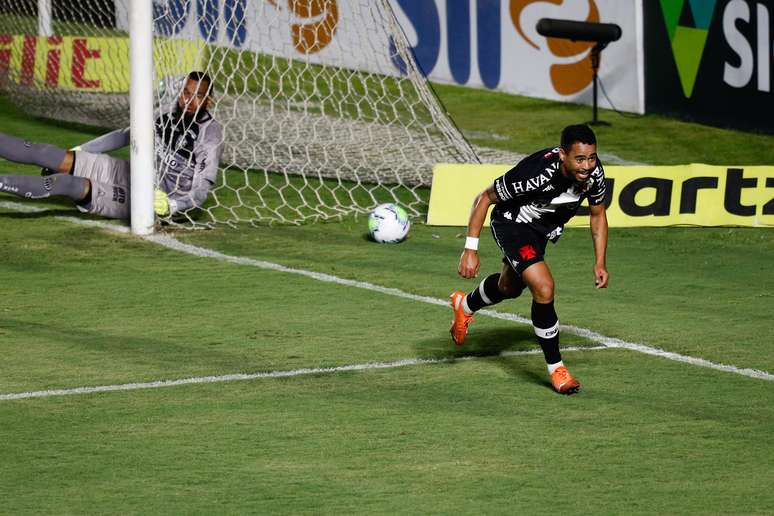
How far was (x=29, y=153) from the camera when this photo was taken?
978cm

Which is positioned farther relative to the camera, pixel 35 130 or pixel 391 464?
pixel 35 130

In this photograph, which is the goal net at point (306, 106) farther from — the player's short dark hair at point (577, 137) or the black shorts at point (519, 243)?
the player's short dark hair at point (577, 137)

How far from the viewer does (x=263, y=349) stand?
6.61m

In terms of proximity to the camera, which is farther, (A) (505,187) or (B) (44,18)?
(B) (44,18)

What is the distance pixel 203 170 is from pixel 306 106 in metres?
2.76

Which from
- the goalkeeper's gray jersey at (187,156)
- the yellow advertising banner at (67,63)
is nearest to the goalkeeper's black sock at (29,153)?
the goalkeeper's gray jersey at (187,156)

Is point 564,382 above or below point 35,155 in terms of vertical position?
below

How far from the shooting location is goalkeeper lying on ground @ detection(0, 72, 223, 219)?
9.69 metres

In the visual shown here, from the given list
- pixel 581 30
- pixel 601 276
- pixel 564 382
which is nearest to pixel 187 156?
pixel 601 276

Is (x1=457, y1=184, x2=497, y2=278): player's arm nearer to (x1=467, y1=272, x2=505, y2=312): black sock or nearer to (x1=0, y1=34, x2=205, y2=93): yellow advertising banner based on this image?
(x1=467, y1=272, x2=505, y2=312): black sock

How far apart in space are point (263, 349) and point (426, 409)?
4.12ft

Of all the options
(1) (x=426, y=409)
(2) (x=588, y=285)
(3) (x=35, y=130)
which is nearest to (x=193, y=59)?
(3) (x=35, y=130)

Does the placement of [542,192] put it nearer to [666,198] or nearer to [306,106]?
[666,198]

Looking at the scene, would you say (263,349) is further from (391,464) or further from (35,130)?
(35,130)
